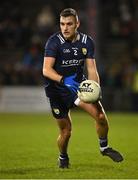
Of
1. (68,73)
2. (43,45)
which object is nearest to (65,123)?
(68,73)

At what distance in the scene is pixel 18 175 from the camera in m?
8.85

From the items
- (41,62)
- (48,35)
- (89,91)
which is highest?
(89,91)

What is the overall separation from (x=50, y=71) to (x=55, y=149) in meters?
Answer: 3.52

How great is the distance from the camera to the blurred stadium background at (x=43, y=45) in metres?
23.6

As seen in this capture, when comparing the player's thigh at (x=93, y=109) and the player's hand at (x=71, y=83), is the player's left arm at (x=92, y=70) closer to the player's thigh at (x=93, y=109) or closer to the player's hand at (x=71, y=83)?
the player's hand at (x=71, y=83)

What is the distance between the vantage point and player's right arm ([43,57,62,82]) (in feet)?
30.2

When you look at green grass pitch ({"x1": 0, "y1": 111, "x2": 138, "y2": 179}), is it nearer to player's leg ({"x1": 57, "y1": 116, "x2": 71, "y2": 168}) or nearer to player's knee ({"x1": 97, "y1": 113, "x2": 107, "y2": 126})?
player's leg ({"x1": 57, "y1": 116, "x2": 71, "y2": 168})

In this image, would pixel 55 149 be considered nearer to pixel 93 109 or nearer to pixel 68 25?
pixel 93 109

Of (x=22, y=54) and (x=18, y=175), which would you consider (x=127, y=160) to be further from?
(x=22, y=54)

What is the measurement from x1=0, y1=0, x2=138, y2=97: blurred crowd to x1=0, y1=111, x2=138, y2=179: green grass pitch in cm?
319

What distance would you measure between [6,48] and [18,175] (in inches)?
690

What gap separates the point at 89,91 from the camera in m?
9.02

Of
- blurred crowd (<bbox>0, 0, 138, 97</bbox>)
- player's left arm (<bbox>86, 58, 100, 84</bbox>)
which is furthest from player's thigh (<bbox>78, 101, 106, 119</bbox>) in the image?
blurred crowd (<bbox>0, 0, 138, 97</bbox>)

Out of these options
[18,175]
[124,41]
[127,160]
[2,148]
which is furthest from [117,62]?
[18,175]
